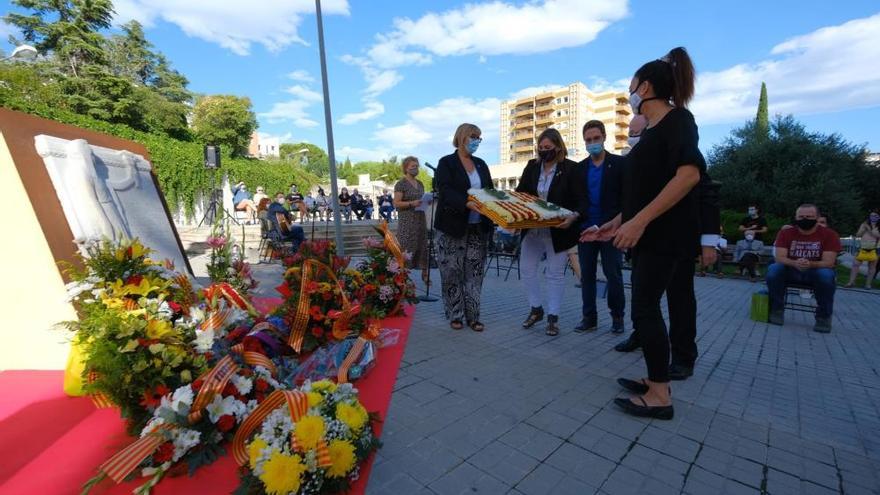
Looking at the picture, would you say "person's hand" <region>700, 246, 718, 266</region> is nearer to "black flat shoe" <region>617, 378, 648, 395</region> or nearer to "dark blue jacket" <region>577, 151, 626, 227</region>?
"black flat shoe" <region>617, 378, 648, 395</region>

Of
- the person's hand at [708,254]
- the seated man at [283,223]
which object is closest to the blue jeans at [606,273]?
the person's hand at [708,254]

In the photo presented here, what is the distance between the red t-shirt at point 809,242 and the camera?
15.7 ft

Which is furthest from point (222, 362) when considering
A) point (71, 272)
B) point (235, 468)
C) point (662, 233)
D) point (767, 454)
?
point (767, 454)

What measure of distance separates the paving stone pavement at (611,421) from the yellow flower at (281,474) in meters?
0.38

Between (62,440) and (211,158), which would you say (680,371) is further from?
(211,158)

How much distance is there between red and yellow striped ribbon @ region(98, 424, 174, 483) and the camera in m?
1.76

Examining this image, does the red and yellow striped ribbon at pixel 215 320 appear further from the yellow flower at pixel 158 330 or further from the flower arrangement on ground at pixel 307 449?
the flower arrangement on ground at pixel 307 449

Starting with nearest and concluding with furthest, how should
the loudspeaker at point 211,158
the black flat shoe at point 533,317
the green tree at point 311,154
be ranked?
the black flat shoe at point 533,317, the loudspeaker at point 211,158, the green tree at point 311,154

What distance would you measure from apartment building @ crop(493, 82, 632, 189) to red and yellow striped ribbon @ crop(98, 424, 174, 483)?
66623 mm

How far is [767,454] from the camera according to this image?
210 cm

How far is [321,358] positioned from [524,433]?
1529 millimetres

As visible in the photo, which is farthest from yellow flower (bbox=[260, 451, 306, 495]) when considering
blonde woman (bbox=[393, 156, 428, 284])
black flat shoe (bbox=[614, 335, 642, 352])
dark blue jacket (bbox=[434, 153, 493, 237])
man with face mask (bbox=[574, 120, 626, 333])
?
blonde woman (bbox=[393, 156, 428, 284])

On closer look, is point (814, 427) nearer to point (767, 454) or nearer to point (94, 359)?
point (767, 454)

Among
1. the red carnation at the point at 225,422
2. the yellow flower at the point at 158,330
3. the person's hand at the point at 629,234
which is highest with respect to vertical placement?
the person's hand at the point at 629,234
